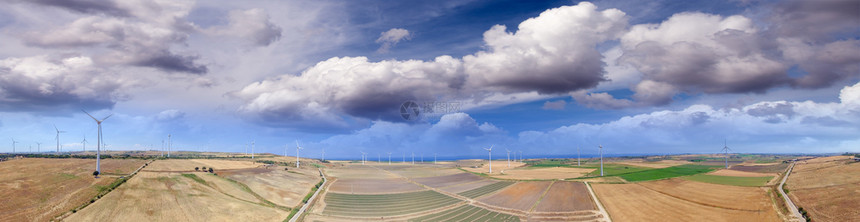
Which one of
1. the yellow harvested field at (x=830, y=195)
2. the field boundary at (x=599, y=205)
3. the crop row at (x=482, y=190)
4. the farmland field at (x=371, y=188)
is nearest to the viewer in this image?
the yellow harvested field at (x=830, y=195)

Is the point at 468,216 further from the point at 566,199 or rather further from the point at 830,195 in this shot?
the point at 830,195

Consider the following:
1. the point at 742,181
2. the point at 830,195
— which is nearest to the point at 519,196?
the point at 830,195

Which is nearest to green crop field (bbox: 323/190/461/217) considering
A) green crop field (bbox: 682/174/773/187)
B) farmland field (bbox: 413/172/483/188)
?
farmland field (bbox: 413/172/483/188)

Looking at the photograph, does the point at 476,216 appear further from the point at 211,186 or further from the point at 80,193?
the point at 80,193

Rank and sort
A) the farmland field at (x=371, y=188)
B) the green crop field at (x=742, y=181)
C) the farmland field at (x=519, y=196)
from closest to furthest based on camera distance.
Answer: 1. the farmland field at (x=519, y=196)
2. the green crop field at (x=742, y=181)
3. the farmland field at (x=371, y=188)

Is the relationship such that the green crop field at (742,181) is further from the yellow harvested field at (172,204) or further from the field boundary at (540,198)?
the yellow harvested field at (172,204)

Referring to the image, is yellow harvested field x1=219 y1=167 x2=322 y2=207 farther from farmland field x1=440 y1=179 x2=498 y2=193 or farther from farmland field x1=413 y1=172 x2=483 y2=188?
farmland field x1=440 y1=179 x2=498 y2=193

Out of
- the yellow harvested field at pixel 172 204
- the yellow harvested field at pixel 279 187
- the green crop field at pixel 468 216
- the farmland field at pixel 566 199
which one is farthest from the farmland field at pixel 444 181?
the yellow harvested field at pixel 172 204
